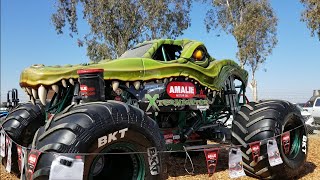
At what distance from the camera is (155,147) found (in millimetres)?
4355

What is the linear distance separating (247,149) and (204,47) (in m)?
1.93

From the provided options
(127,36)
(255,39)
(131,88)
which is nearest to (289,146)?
(131,88)

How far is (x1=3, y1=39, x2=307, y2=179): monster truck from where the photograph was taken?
12.9 ft

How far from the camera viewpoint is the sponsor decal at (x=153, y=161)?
4305 mm

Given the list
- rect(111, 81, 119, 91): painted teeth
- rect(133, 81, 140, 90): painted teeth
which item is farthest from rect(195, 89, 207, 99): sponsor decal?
rect(111, 81, 119, 91): painted teeth

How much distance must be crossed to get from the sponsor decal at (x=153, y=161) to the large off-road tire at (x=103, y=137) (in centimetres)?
4

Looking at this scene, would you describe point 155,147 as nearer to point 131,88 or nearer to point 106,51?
point 131,88

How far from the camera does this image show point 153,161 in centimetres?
434

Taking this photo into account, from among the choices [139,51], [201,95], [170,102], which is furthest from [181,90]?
[139,51]

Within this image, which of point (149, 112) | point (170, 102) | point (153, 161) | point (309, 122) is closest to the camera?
point (153, 161)

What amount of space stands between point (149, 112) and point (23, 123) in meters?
2.23

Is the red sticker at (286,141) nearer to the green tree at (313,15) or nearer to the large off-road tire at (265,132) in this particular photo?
the large off-road tire at (265,132)

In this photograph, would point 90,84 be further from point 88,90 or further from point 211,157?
point 211,157

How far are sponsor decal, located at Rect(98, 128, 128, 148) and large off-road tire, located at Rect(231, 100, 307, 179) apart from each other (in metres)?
2.64
